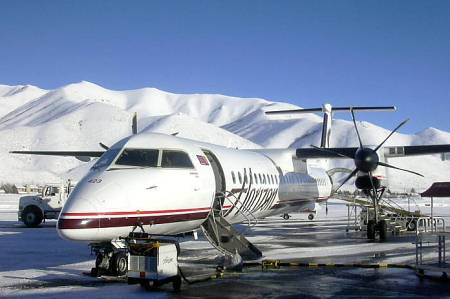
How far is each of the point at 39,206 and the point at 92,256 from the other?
566 inches

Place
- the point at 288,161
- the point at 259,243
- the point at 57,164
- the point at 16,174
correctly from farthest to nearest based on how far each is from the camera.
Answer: the point at 57,164 < the point at 16,174 < the point at 288,161 < the point at 259,243

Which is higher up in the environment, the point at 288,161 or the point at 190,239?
the point at 288,161

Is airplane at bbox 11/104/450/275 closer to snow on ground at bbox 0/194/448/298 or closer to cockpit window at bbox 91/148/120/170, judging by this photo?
cockpit window at bbox 91/148/120/170

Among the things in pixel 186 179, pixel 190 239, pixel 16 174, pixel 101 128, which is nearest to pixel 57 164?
pixel 16 174

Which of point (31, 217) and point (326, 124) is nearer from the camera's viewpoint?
point (31, 217)

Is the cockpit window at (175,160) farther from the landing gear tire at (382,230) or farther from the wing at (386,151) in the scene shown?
the landing gear tire at (382,230)

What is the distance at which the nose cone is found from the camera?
31.2 ft

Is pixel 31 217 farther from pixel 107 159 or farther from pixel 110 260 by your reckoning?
pixel 110 260

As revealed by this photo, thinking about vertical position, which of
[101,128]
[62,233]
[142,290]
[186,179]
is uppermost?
[101,128]

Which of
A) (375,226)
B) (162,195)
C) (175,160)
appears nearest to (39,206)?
(375,226)

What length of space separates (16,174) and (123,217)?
94.9 meters

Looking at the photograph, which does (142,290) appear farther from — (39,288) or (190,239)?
(190,239)

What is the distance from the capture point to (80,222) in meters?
9.53

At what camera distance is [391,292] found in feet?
31.8
